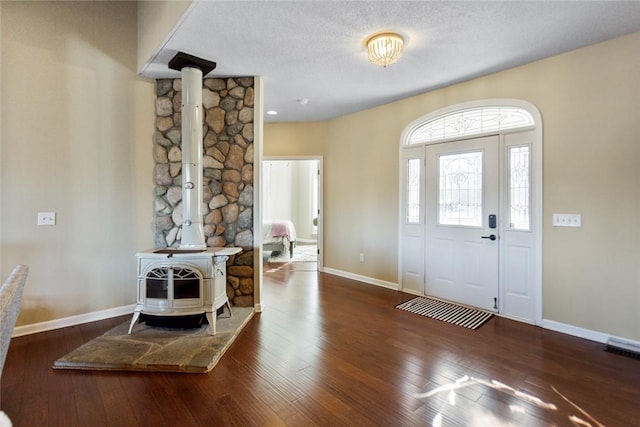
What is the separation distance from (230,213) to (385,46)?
236cm

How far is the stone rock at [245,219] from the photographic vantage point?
357cm

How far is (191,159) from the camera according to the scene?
3.07 metres

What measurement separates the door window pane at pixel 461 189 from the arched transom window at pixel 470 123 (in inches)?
11.3

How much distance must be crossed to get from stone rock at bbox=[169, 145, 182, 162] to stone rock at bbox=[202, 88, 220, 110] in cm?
59

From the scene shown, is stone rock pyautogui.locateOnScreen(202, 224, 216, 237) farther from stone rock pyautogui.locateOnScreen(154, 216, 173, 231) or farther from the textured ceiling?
the textured ceiling

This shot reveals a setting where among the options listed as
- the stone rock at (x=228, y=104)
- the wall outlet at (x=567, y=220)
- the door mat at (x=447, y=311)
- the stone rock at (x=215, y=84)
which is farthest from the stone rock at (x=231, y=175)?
the wall outlet at (x=567, y=220)

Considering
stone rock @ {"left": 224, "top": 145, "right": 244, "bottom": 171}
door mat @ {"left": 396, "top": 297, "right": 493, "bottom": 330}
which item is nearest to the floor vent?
door mat @ {"left": 396, "top": 297, "right": 493, "bottom": 330}

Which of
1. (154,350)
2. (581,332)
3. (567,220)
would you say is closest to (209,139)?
(154,350)

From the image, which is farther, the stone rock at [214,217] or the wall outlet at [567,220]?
the stone rock at [214,217]

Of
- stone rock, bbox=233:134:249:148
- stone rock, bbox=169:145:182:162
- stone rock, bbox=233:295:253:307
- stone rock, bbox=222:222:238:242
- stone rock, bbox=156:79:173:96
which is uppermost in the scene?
stone rock, bbox=156:79:173:96

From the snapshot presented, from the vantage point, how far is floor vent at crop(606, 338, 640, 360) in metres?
2.57

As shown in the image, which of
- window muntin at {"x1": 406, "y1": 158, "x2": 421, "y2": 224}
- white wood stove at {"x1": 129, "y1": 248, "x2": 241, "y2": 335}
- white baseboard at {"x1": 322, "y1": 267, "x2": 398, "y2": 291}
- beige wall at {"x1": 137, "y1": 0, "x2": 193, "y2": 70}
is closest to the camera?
beige wall at {"x1": 137, "y1": 0, "x2": 193, "y2": 70}

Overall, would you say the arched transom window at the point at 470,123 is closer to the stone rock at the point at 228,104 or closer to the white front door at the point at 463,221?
the white front door at the point at 463,221

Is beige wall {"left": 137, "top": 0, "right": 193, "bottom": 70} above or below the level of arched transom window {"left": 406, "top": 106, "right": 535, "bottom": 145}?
above
